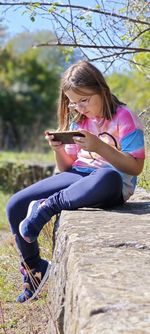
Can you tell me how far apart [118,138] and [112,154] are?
0.80 ft

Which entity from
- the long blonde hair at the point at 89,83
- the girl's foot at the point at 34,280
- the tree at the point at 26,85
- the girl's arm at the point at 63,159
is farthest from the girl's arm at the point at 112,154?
the tree at the point at 26,85

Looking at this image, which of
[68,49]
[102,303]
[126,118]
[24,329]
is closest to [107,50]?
[68,49]

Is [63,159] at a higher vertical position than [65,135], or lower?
lower

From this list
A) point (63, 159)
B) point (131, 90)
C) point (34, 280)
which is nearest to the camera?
point (34, 280)

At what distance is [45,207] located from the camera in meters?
3.28

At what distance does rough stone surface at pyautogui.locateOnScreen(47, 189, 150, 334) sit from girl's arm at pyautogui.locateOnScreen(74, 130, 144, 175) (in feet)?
0.65

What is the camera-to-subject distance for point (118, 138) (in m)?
3.46

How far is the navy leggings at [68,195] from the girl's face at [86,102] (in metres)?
0.31

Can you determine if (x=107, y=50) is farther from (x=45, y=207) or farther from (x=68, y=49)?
(x=45, y=207)

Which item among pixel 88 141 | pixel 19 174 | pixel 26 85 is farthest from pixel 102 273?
pixel 26 85

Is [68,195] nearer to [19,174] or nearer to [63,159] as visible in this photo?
[63,159]

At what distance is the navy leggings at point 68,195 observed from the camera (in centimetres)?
324

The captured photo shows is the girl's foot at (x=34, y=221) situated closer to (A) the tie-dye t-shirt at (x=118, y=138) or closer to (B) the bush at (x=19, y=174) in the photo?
(A) the tie-dye t-shirt at (x=118, y=138)

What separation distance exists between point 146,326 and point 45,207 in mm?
1672
